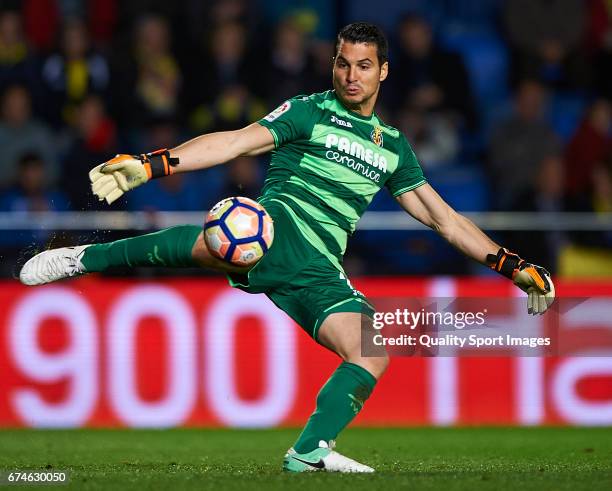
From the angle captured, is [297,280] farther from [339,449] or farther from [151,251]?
[339,449]

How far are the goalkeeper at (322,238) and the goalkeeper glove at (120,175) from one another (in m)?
0.32

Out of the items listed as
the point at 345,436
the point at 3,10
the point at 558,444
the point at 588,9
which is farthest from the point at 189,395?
the point at 588,9

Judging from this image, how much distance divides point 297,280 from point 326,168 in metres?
0.66

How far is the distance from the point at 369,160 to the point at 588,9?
8.92 meters

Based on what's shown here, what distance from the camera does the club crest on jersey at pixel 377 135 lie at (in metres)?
7.29

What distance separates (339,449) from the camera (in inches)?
363

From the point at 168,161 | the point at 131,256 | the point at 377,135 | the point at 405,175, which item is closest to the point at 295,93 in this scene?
the point at 405,175

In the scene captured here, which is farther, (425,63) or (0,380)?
(425,63)

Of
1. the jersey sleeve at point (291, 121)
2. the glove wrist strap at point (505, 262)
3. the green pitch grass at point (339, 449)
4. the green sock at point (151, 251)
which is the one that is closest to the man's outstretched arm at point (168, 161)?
the jersey sleeve at point (291, 121)

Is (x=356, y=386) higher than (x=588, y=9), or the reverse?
(x=588, y=9)

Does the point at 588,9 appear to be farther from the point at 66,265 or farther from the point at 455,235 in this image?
the point at 66,265

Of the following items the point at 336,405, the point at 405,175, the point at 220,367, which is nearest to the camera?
the point at 336,405

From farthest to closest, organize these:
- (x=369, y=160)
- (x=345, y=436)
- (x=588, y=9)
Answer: (x=588, y=9) → (x=345, y=436) → (x=369, y=160)

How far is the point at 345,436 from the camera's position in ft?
34.4
